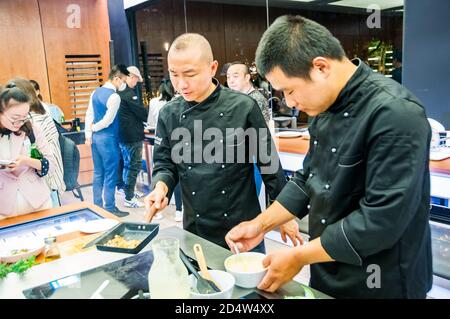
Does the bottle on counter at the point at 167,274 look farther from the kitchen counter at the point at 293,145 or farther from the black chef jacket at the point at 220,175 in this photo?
the kitchen counter at the point at 293,145

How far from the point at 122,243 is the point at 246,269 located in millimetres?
527

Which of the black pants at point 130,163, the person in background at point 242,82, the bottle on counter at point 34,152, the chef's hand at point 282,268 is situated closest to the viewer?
the chef's hand at point 282,268

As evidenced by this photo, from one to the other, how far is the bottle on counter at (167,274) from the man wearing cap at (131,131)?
421 cm

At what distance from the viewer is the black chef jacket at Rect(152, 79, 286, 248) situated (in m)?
1.76

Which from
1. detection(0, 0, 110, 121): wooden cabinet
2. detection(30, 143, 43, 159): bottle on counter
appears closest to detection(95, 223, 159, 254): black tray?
detection(30, 143, 43, 159): bottle on counter

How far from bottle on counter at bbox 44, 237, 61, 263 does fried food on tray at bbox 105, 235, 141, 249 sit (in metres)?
0.21

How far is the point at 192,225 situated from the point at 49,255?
0.64m

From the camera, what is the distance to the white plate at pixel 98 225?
5.54 ft

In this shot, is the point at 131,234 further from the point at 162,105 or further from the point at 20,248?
the point at 162,105

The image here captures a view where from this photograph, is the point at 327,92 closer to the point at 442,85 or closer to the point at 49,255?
the point at 49,255

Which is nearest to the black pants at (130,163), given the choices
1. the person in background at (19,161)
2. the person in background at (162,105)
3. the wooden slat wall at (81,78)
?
the person in background at (162,105)

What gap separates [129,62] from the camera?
6.50 m

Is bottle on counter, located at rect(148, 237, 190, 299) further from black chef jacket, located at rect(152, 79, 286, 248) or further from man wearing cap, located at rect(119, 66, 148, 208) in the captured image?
man wearing cap, located at rect(119, 66, 148, 208)

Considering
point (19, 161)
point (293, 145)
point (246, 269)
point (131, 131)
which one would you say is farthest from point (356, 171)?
point (131, 131)
